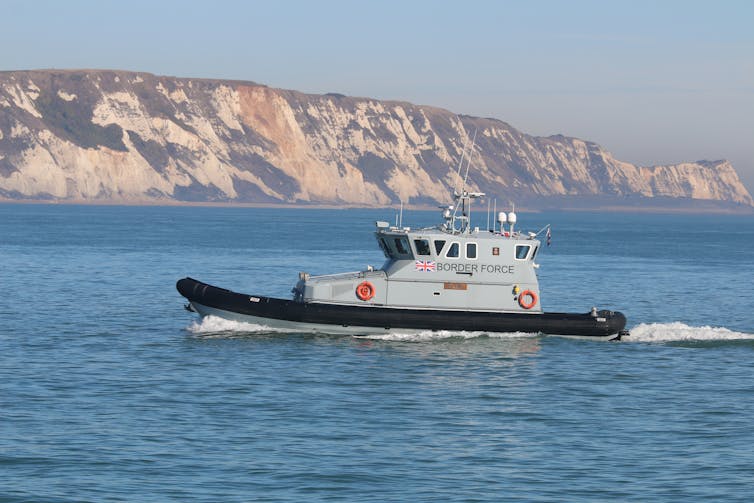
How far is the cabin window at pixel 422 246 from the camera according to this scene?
39188mm

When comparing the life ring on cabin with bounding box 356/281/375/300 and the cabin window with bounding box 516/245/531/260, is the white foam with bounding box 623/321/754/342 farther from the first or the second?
the life ring on cabin with bounding box 356/281/375/300

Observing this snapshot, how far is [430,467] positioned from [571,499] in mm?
3172

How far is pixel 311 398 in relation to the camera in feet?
97.3

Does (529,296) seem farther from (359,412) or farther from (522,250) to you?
(359,412)

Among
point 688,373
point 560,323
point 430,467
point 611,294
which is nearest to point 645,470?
point 430,467

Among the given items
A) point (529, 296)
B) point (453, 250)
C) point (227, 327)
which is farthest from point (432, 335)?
point (227, 327)

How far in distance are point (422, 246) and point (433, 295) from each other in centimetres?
169

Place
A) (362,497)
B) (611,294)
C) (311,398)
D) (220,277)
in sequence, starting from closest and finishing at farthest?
1. (362,497)
2. (311,398)
3. (611,294)
4. (220,277)

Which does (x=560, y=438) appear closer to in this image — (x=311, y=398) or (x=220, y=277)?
(x=311, y=398)

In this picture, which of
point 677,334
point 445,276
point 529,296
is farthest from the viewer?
point 677,334

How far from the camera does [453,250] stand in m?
39.4

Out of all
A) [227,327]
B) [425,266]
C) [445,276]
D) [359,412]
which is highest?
[425,266]

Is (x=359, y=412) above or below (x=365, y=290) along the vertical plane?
below

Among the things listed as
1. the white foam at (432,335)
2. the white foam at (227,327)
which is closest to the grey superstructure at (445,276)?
the white foam at (432,335)
